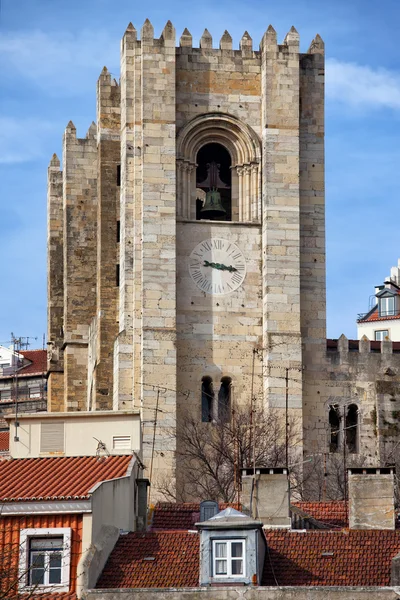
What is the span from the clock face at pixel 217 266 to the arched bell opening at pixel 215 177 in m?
1.83

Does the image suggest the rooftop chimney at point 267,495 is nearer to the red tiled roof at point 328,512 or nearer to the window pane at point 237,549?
the red tiled roof at point 328,512

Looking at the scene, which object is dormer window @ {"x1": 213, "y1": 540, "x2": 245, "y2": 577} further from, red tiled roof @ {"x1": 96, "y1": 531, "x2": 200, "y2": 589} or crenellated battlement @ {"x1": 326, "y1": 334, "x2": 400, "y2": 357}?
crenellated battlement @ {"x1": 326, "y1": 334, "x2": 400, "y2": 357}

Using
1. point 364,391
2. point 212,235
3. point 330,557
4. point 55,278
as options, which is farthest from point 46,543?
point 55,278

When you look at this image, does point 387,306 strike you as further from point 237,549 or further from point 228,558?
point 228,558

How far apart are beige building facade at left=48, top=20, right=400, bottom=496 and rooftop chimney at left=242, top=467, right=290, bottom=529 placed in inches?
1264

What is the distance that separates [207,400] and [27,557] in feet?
133

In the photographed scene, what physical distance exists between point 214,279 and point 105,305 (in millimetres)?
5277

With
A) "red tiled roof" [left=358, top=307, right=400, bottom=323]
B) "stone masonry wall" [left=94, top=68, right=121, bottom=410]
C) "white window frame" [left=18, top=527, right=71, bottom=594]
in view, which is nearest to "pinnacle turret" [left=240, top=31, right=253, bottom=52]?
"stone masonry wall" [left=94, top=68, right=121, bottom=410]

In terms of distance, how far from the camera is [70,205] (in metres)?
97.7

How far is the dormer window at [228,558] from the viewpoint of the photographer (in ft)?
148

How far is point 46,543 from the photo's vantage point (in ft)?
150

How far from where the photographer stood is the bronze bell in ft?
289

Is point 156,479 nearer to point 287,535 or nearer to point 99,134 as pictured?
point 99,134

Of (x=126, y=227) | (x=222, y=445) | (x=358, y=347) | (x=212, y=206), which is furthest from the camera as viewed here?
(x=358, y=347)
